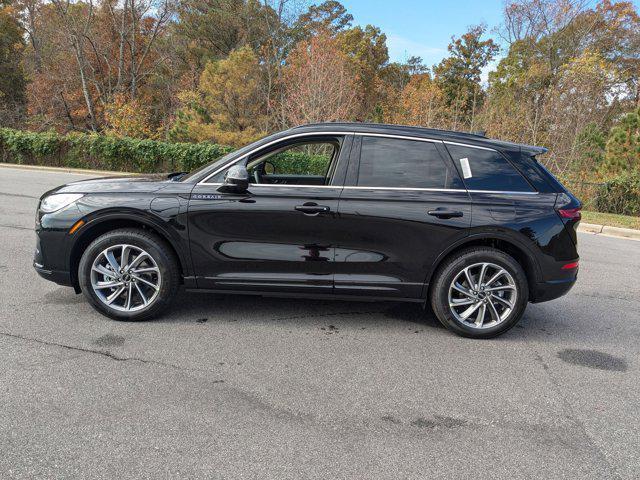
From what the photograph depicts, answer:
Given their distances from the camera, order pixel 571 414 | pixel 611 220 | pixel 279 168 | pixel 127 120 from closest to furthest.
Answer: pixel 571 414, pixel 279 168, pixel 611 220, pixel 127 120

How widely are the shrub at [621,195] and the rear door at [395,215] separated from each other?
13115mm

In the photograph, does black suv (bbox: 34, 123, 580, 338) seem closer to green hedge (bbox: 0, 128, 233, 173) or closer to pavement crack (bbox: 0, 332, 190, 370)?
pavement crack (bbox: 0, 332, 190, 370)

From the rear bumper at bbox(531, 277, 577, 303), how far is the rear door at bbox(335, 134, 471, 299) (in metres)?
0.84

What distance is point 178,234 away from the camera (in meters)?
4.05

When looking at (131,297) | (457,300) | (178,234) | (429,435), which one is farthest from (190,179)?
(429,435)

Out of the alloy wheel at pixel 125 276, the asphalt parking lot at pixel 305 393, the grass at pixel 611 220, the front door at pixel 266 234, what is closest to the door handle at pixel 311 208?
the front door at pixel 266 234

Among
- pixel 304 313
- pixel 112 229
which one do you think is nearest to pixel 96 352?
pixel 112 229

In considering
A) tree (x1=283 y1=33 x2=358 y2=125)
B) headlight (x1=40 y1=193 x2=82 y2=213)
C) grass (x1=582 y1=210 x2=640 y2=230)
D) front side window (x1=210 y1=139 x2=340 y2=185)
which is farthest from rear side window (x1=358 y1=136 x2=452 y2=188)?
tree (x1=283 y1=33 x2=358 y2=125)

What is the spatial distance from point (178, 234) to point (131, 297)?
28.5 inches

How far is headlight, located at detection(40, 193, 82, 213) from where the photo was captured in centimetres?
410

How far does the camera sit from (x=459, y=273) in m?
4.07

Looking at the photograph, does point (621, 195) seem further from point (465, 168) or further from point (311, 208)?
point (311, 208)

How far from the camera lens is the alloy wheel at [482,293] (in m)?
4.07

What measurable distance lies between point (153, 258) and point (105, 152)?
19165 mm
